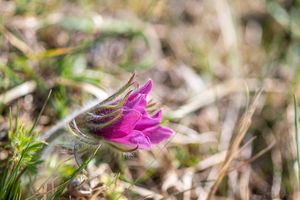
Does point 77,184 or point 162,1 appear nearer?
point 77,184

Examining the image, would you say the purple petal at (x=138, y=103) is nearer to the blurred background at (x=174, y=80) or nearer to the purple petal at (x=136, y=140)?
the purple petal at (x=136, y=140)

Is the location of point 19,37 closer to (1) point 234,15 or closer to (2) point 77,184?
(2) point 77,184

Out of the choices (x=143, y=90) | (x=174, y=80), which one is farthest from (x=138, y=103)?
(x=174, y=80)

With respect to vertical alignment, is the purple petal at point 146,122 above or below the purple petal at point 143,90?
below

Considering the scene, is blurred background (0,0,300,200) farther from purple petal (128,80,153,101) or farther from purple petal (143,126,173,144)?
purple petal (128,80,153,101)

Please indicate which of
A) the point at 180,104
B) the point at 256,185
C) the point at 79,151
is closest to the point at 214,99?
the point at 180,104

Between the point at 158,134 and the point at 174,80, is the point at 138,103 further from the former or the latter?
the point at 174,80

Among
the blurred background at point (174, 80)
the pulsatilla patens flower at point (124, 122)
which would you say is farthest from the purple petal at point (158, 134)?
the blurred background at point (174, 80)
